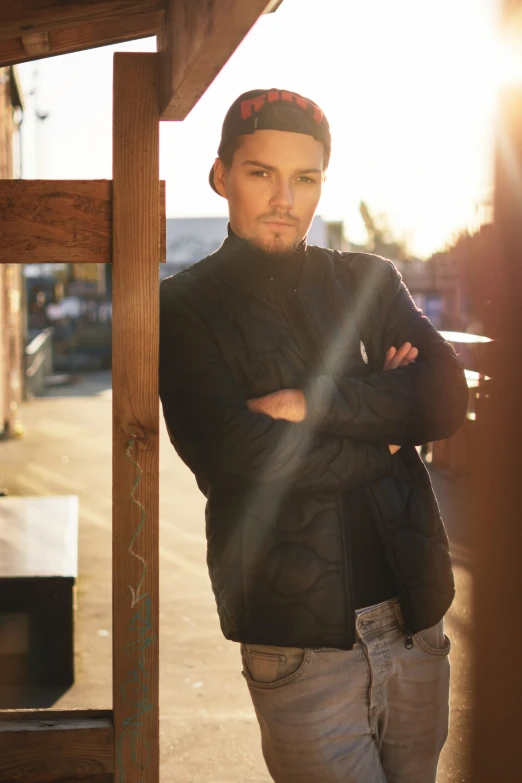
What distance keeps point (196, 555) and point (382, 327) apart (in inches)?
200

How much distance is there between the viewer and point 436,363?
8.06ft

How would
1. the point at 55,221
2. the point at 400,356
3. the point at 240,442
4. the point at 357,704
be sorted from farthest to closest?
the point at 400,356 < the point at 55,221 < the point at 240,442 < the point at 357,704

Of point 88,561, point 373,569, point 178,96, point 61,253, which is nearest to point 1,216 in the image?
point 61,253

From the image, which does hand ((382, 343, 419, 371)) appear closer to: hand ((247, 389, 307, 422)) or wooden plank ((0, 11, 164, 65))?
hand ((247, 389, 307, 422))

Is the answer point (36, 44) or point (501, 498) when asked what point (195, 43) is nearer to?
point (36, 44)

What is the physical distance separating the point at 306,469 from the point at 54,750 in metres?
0.93

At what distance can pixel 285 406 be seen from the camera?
227 centimetres

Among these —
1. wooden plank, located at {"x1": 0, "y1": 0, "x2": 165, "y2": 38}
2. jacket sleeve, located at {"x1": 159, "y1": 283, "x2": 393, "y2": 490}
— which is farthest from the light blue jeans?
wooden plank, located at {"x1": 0, "y1": 0, "x2": 165, "y2": 38}

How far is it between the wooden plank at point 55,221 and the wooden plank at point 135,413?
46mm

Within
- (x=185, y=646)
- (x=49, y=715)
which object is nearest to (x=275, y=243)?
(x=49, y=715)

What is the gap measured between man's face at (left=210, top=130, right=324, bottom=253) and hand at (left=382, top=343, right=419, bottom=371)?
37 centimetres

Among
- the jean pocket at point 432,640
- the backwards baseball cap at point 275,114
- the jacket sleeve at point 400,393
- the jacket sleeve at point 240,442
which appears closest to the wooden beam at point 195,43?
the backwards baseball cap at point 275,114

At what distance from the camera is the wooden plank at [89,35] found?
7.88 feet

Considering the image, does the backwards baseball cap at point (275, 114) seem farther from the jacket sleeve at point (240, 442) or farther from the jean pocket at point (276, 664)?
the jean pocket at point (276, 664)
